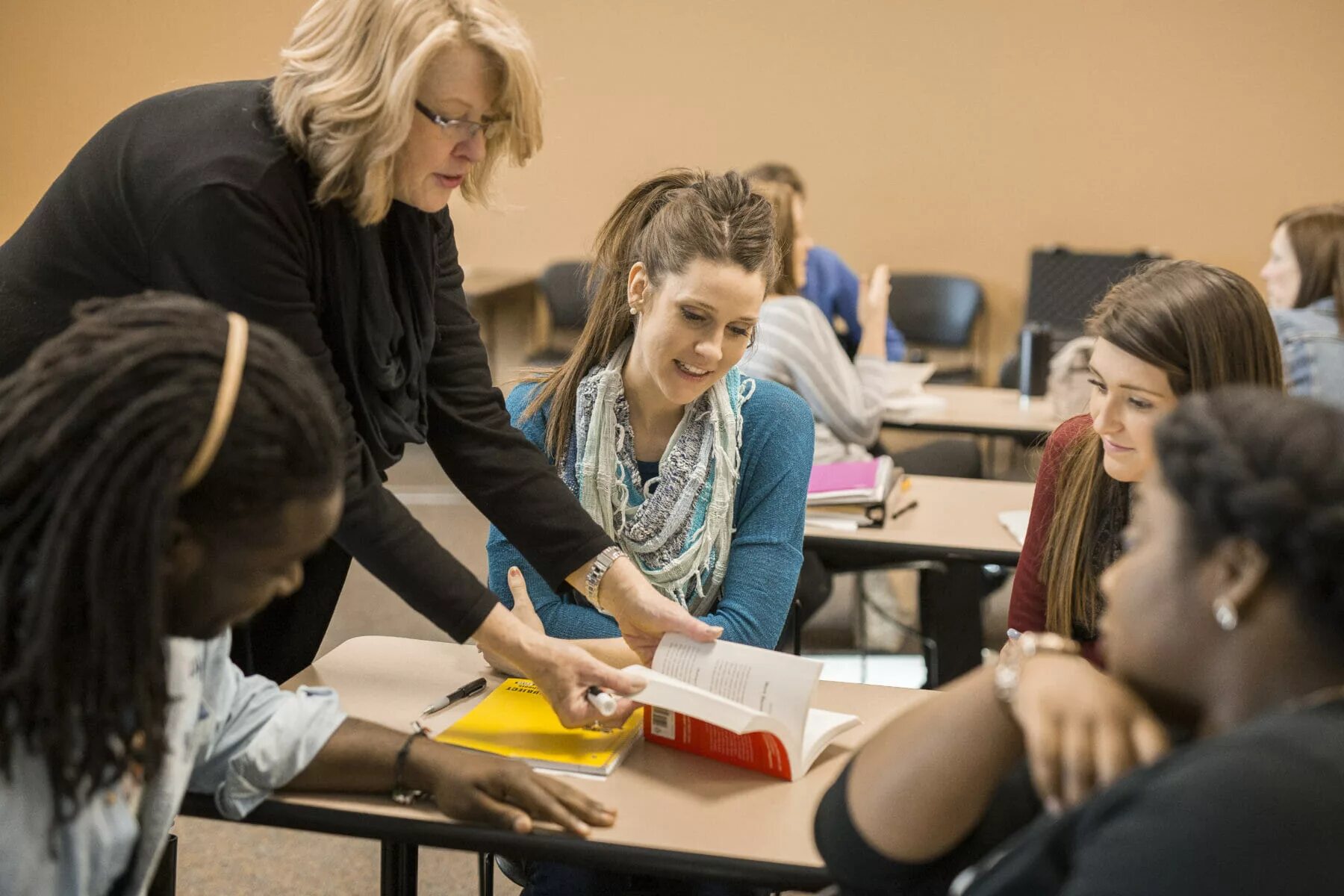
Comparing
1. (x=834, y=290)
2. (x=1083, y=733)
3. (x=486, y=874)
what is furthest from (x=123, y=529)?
(x=834, y=290)

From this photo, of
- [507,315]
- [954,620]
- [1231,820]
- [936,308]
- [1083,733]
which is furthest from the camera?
[507,315]

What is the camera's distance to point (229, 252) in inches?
58.7

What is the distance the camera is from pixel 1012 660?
1129 millimetres

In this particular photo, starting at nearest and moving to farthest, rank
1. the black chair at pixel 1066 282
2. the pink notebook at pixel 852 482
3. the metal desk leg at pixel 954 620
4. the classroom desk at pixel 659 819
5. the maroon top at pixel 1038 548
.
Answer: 1. the classroom desk at pixel 659 819
2. the maroon top at pixel 1038 548
3. the pink notebook at pixel 852 482
4. the metal desk leg at pixel 954 620
5. the black chair at pixel 1066 282

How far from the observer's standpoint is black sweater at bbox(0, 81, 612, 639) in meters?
1.50

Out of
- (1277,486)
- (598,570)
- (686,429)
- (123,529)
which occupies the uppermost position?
(1277,486)

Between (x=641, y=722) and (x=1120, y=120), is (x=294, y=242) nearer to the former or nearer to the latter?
(x=641, y=722)

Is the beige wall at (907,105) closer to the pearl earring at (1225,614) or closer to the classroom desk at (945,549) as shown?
the classroom desk at (945,549)

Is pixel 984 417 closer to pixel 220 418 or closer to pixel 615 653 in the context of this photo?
pixel 615 653

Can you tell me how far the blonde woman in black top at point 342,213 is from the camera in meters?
Result: 1.51

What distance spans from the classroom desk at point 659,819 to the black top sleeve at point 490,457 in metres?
0.28

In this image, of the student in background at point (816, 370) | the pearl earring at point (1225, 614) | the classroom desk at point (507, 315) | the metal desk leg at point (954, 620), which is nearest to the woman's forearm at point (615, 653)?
the pearl earring at point (1225, 614)

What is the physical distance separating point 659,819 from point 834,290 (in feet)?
11.9

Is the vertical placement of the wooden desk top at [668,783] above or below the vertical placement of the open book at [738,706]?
below
